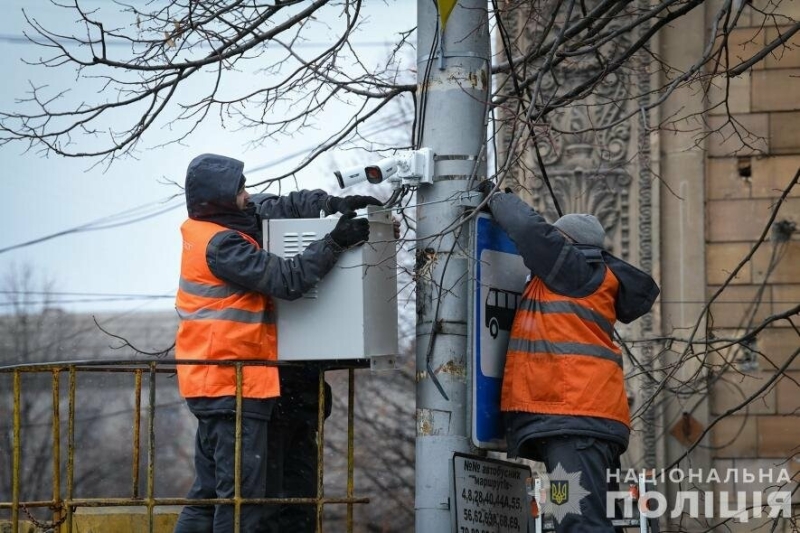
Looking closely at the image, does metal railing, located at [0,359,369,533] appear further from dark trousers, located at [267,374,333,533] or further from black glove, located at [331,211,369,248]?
black glove, located at [331,211,369,248]

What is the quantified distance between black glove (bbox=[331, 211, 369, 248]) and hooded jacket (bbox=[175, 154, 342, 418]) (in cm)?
4

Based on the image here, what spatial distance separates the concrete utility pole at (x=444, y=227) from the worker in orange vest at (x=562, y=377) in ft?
0.63

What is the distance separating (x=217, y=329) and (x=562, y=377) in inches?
58.5

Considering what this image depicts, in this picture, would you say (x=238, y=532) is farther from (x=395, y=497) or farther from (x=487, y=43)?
(x=395, y=497)

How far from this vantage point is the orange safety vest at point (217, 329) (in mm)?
5906

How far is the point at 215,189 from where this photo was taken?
6.09 m

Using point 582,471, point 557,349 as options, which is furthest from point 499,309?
point 582,471

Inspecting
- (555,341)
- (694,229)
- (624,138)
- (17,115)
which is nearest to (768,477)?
(694,229)

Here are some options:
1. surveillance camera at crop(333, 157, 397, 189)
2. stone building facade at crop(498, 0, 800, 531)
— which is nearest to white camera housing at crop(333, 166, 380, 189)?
surveillance camera at crop(333, 157, 397, 189)

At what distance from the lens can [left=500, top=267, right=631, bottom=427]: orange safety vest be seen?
5801mm

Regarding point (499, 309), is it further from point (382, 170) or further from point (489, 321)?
point (382, 170)

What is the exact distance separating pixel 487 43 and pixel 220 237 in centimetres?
142

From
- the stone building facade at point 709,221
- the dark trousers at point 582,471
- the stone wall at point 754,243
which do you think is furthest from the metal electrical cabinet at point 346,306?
the stone wall at point 754,243

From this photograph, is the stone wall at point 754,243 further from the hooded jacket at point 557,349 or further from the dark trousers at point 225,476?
the dark trousers at point 225,476
